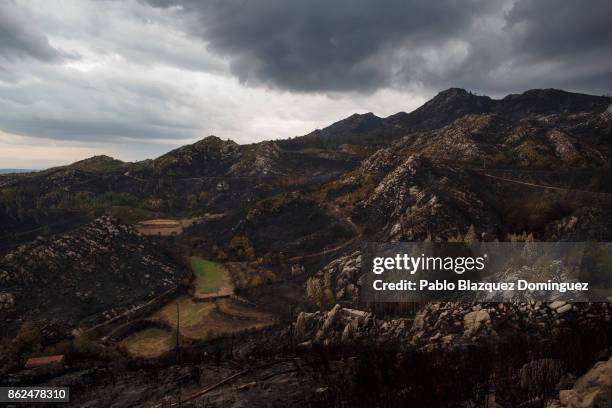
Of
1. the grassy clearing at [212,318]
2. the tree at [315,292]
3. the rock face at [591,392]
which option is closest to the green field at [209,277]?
the grassy clearing at [212,318]

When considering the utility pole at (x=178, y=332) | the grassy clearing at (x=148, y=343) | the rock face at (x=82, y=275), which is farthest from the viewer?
the rock face at (x=82, y=275)

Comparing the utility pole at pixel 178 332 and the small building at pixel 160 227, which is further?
the small building at pixel 160 227

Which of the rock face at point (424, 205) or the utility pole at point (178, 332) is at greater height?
the rock face at point (424, 205)

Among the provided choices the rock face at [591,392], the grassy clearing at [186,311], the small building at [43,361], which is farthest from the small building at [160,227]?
the rock face at [591,392]

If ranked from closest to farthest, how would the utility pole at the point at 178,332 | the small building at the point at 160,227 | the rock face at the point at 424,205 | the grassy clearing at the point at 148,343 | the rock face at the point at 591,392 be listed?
the rock face at the point at 591,392 → the utility pole at the point at 178,332 → the grassy clearing at the point at 148,343 → the rock face at the point at 424,205 → the small building at the point at 160,227

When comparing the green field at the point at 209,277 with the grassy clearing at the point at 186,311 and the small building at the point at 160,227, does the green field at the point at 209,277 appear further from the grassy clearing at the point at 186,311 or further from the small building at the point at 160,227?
Result: the small building at the point at 160,227

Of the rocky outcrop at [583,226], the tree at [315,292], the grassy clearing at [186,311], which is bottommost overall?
the grassy clearing at [186,311]

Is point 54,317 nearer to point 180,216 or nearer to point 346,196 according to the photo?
point 346,196
